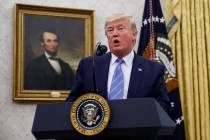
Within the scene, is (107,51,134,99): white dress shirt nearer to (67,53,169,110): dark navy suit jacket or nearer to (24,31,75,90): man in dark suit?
(67,53,169,110): dark navy suit jacket

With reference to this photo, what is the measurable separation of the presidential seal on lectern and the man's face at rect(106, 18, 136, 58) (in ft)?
1.74

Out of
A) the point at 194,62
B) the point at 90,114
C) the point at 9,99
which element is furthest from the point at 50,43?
the point at 90,114

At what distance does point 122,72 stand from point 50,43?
2167 millimetres

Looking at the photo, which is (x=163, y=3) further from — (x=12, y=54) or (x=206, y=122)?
(x=12, y=54)

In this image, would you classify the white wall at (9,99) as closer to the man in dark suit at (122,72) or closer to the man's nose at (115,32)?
the man in dark suit at (122,72)

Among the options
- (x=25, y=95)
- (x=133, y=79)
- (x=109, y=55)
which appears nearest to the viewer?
(x=133, y=79)

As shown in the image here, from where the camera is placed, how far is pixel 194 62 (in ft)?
16.0

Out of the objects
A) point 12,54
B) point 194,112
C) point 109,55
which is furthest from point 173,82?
point 109,55

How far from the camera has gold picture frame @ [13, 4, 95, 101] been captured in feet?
14.4

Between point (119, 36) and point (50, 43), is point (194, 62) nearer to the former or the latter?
point (50, 43)

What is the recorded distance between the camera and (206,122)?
4.80 metres

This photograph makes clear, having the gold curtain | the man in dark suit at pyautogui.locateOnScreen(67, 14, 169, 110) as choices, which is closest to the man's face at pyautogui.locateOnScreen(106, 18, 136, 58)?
the man in dark suit at pyautogui.locateOnScreen(67, 14, 169, 110)

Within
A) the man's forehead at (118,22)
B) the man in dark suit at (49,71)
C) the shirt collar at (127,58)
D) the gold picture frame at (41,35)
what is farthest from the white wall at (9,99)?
the man's forehead at (118,22)

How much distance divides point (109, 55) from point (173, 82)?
217cm
